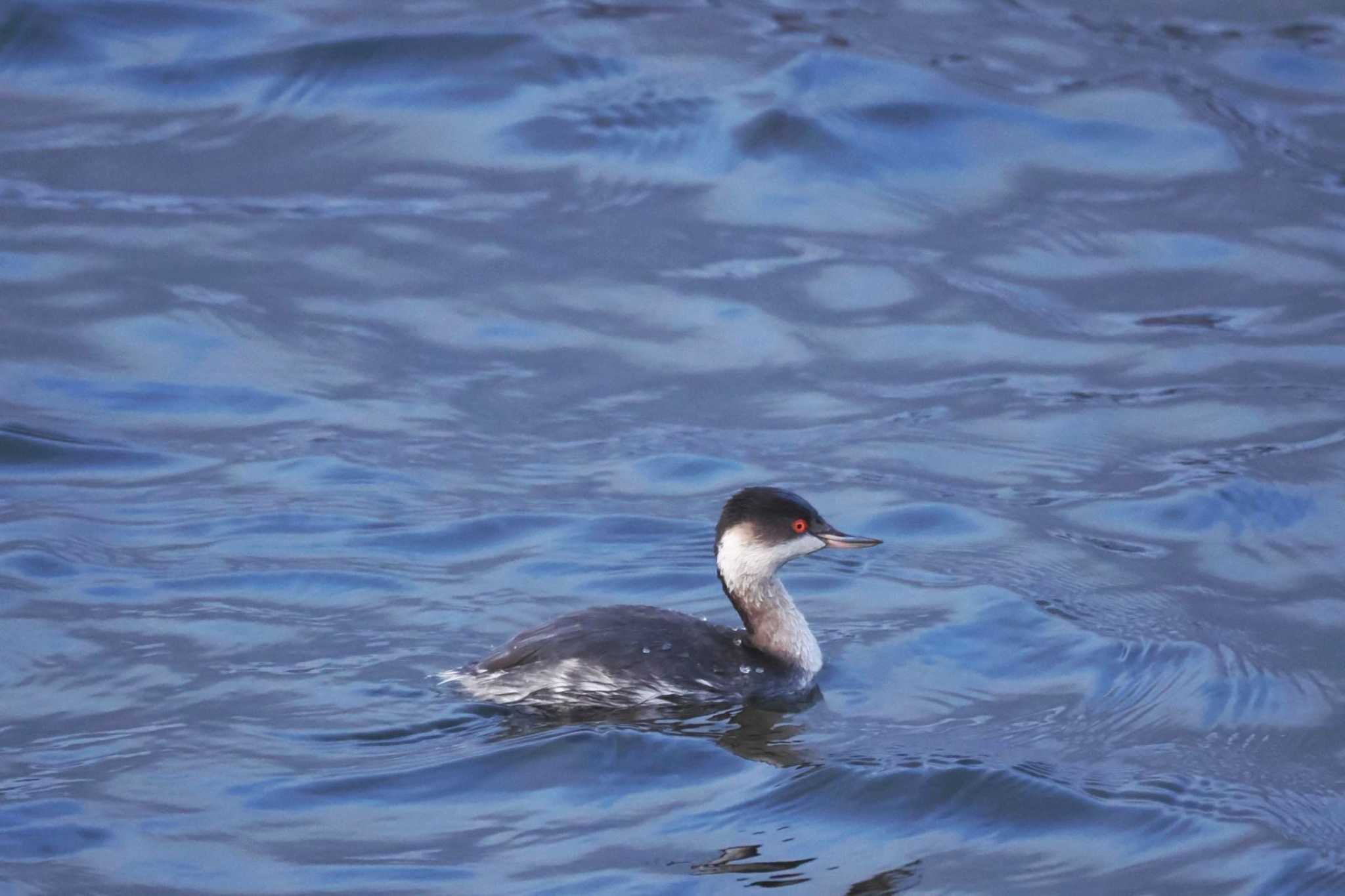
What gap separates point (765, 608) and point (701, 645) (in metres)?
0.42

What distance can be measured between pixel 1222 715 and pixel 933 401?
3432 millimetres

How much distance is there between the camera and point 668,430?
400 inches

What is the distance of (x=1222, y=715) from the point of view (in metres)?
7.33

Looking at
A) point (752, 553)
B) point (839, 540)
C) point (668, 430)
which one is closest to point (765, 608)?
point (752, 553)

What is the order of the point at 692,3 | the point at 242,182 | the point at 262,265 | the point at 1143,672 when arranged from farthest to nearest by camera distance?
the point at 692,3 < the point at 242,182 < the point at 262,265 < the point at 1143,672

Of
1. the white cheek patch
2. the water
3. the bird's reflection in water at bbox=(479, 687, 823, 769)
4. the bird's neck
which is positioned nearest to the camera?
the water

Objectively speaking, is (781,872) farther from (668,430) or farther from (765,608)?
(668,430)

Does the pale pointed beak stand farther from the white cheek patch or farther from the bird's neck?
the bird's neck

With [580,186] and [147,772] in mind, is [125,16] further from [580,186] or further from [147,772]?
[147,772]

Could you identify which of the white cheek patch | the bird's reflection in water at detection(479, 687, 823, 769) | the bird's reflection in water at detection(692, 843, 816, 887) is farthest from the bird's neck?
the bird's reflection in water at detection(692, 843, 816, 887)

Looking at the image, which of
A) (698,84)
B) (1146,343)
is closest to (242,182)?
(698,84)

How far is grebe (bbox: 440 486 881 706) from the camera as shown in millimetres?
7082

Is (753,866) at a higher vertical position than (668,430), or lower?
lower

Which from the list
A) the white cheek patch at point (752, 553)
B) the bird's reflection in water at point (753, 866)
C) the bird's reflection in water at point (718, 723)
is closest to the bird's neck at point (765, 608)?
the white cheek patch at point (752, 553)
